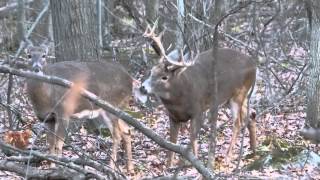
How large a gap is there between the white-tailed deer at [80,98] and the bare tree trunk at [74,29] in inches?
32.1

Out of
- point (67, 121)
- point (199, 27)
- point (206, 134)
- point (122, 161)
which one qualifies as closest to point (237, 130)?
point (206, 134)

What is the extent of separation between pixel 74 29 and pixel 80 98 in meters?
1.59

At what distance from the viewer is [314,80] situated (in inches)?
410

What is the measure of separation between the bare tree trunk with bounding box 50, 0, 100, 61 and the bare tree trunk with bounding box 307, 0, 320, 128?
3085 mm

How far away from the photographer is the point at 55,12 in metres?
10.1

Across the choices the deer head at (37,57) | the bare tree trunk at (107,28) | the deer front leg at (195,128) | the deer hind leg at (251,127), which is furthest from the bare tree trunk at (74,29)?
the bare tree trunk at (107,28)

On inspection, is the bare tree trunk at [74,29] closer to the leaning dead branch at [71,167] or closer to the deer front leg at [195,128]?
the deer front leg at [195,128]

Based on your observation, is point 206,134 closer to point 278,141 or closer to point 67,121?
point 278,141

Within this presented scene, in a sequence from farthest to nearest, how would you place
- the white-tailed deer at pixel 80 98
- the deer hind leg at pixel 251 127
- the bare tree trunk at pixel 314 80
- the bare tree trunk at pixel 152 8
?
the bare tree trunk at pixel 152 8 < the bare tree trunk at pixel 314 80 < the deer hind leg at pixel 251 127 < the white-tailed deer at pixel 80 98

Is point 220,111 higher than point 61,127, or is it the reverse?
point 61,127

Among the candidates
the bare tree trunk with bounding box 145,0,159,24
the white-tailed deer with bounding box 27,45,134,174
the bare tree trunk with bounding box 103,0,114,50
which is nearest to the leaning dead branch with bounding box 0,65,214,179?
the white-tailed deer with bounding box 27,45,134,174

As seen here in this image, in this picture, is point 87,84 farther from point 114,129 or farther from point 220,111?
point 220,111

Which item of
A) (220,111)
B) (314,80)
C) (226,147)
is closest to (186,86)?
(226,147)

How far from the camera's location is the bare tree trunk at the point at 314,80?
10.2 m
